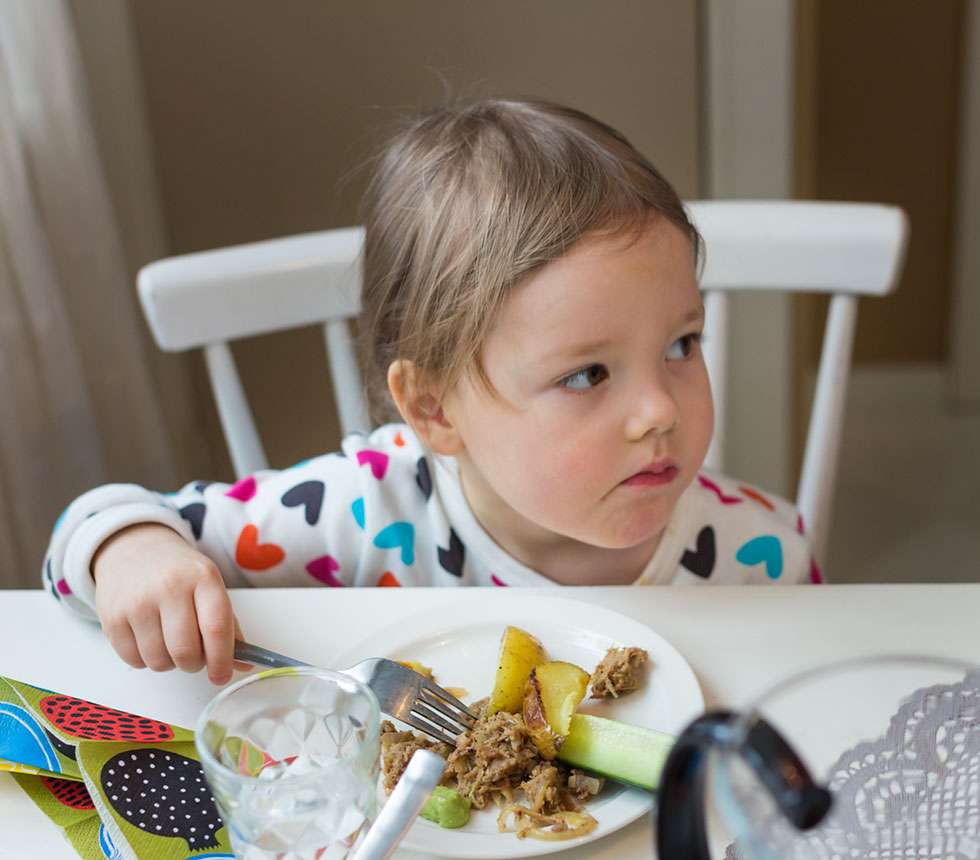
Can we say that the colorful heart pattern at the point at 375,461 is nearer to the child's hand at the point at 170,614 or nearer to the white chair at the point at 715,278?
the white chair at the point at 715,278

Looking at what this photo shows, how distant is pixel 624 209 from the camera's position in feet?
2.69

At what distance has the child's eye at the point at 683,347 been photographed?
831 mm

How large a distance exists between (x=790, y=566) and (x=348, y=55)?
4.02ft

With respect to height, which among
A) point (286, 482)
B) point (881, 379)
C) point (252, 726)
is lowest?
point (881, 379)

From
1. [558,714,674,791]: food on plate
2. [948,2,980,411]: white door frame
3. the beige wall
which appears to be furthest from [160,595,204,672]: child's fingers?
[948,2,980,411]: white door frame

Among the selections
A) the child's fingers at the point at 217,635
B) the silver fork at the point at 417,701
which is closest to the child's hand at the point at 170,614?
the child's fingers at the point at 217,635

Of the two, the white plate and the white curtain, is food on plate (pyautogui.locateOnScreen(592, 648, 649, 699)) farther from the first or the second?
the white curtain

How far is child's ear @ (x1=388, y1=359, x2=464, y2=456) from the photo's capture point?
924 mm

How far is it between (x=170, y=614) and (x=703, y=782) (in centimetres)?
48

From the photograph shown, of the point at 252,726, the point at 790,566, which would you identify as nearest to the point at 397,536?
the point at 790,566

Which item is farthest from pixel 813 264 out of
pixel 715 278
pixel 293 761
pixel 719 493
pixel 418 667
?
pixel 293 761

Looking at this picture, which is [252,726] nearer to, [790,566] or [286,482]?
[286,482]

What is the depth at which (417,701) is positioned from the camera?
64cm

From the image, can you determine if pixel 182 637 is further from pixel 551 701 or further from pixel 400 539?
pixel 400 539
